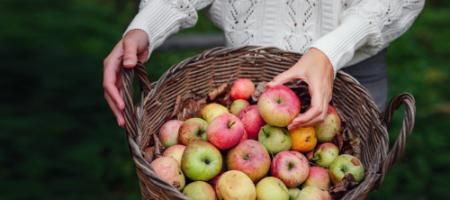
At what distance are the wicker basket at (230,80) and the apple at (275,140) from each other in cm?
23

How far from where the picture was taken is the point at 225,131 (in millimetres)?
1580

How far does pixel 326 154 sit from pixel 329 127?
8 cm

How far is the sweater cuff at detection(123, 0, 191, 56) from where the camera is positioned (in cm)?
175

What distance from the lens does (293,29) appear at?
6.22ft

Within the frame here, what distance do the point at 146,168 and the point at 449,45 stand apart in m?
4.22

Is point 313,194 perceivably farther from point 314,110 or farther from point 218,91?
point 218,91

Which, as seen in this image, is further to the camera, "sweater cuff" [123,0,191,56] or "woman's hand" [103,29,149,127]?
"sweater cuff" [123,0,191,56]

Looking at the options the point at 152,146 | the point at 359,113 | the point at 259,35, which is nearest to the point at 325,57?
the point at 359,113

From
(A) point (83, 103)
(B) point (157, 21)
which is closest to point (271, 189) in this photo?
(B) point (157, 21)

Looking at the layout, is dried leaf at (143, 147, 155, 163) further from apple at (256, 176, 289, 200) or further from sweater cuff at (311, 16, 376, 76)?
sweater cuff at (311, 16, 376, 76)

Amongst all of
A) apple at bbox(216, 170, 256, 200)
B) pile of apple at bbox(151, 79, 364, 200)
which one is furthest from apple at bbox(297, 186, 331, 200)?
apple at bbox(216, 170, 256, 200)

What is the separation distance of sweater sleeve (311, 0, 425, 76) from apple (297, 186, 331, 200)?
33 centimetres

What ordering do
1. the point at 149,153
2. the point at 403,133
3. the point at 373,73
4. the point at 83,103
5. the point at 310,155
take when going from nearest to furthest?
the point at 403,133 < the point at 149,153 < the point at 310,155 < the point at 373,73 < the point at 83,103

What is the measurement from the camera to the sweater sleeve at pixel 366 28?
5.29ft
